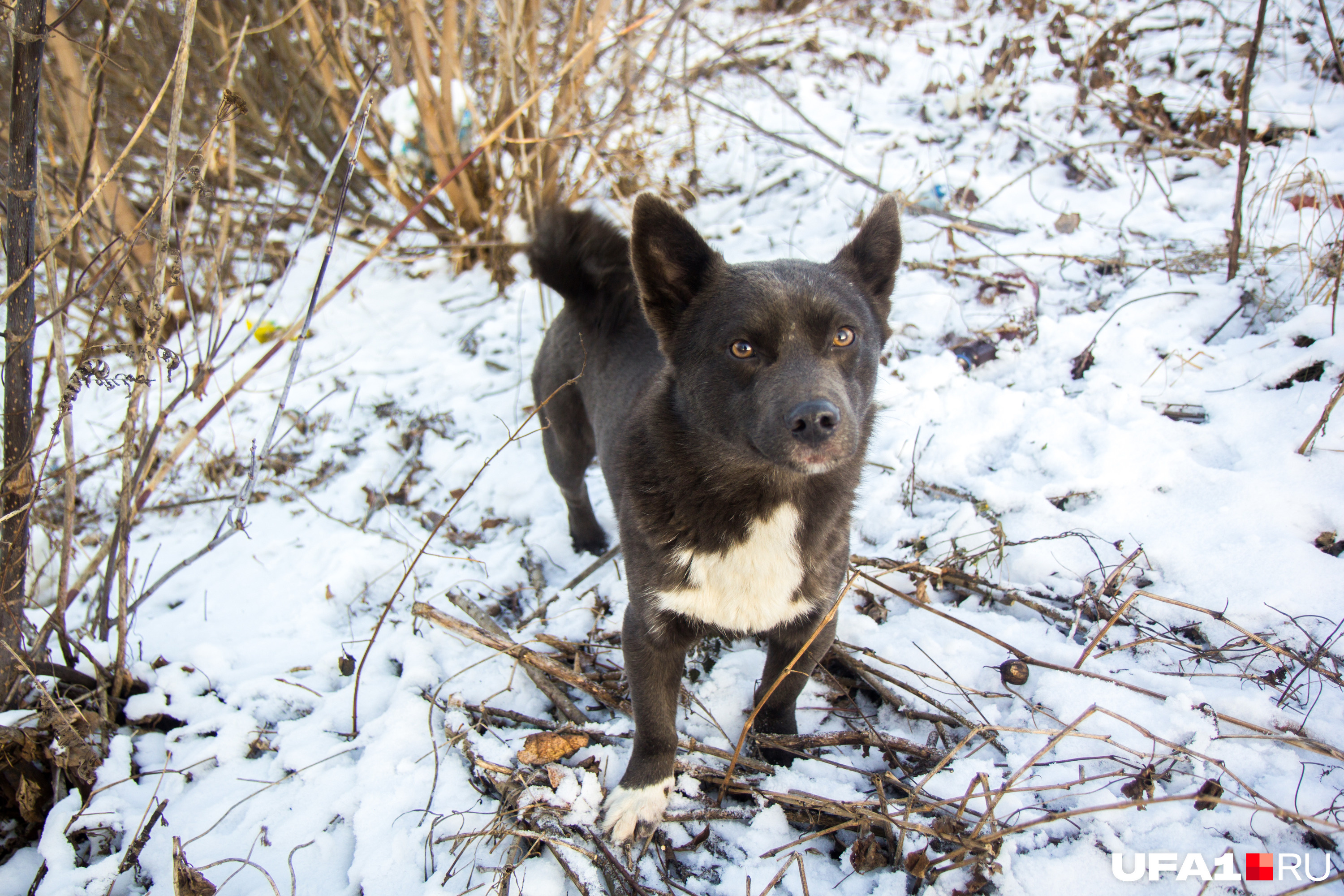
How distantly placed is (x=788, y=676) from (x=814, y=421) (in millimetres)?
934

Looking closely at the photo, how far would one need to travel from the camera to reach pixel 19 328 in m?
2.11

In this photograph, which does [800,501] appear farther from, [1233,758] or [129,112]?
[129,112]

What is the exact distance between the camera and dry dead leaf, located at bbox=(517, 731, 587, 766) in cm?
223

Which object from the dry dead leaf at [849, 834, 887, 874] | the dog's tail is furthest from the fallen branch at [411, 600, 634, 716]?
the dog's tail

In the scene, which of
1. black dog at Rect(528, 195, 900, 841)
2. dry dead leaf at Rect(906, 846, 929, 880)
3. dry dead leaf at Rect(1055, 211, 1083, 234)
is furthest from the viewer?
dry dead leaf at Rect(1055, 211, 1083, 234)

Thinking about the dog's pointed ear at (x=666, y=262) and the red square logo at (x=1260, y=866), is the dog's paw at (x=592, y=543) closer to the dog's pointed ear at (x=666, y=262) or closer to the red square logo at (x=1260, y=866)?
the dog's pointed ear at (x=666, y=262)

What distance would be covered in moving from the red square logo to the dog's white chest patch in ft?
4.13

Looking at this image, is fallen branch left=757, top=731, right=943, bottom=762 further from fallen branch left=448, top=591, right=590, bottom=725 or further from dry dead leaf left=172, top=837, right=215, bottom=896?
dry dead leaf left=172, top=837, right=215, bottom=896

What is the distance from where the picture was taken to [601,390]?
2932 mm

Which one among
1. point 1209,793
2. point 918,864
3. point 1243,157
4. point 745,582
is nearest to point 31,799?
point 745,582

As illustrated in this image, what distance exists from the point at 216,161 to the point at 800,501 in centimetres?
487

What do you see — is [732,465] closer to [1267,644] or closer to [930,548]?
[930,548]

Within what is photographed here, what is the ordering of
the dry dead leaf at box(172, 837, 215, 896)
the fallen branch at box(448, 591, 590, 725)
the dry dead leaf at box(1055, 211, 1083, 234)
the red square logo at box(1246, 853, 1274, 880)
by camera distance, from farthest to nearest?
the dry dead leaf at box(1055, 211, 1083, 234) → the fallen branch at box(448, 591, 590, 725) → the dry dead leaf at box(172, 837, 215, 896) → the red square logo at box(1246, 853, 1274, 880)

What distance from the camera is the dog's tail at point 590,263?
2965 millimetres
